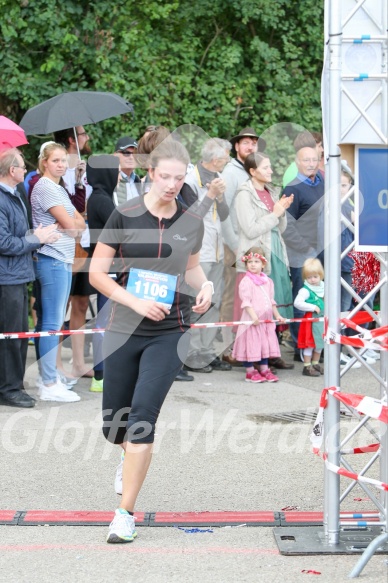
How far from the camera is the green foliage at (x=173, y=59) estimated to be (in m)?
14.2

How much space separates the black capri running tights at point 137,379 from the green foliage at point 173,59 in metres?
8.90

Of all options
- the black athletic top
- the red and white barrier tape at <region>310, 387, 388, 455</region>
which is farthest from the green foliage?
the red and white barrier tape at <region>310, 387, 388, 455</region>

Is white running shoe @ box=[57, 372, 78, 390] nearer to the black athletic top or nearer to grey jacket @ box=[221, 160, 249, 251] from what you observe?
grey jacket @ box=[221, 160, 249, 251]

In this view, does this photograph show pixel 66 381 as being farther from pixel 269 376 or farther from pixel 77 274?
pixel 269 376

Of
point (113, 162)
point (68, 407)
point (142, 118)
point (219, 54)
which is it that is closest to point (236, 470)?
point (68, 407)

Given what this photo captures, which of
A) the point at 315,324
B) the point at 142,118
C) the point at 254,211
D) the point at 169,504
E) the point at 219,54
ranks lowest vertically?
the point at 169,504

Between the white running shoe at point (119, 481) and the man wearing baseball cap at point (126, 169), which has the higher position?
the man wearing baseball cap at point (126, 169)

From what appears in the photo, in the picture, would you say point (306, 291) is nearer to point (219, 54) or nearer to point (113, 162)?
point (113, 162)

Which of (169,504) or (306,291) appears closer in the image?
(169,504)

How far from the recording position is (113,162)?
31.6 ft

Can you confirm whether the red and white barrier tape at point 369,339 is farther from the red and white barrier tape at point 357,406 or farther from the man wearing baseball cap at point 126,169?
the man wearing baseball cap at point 126,169

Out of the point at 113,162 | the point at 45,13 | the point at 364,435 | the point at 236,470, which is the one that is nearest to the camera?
the point at 236,470

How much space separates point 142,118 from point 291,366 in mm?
5211

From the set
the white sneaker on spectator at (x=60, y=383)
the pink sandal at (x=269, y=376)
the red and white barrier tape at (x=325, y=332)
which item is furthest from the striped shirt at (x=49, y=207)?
the pink sandal at (x=269, y=376)
